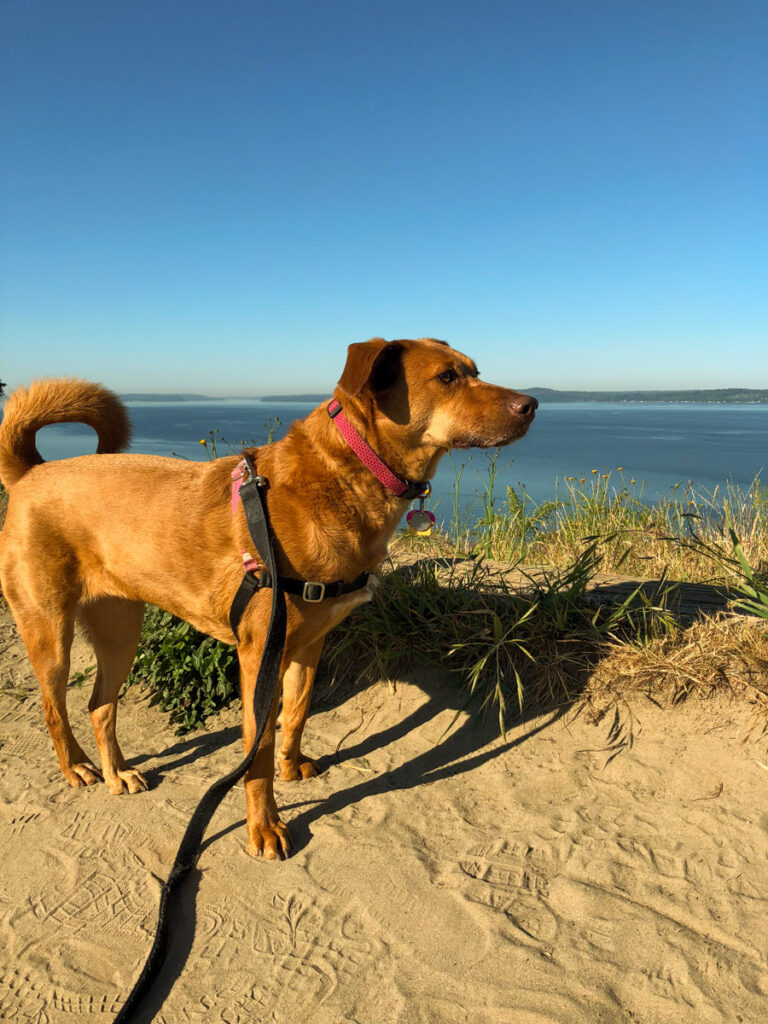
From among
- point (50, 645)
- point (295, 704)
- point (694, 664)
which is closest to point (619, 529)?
point (694, 664)

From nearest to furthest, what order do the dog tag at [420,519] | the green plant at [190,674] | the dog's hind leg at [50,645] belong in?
the dog tag at [420,519]
the dog's hind leg at [50,645]
the green plant at [190,674]

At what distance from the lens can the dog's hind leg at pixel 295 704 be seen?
3475mm

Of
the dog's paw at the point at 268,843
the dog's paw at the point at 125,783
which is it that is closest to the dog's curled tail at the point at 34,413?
the dog's paw at the point at 125,783

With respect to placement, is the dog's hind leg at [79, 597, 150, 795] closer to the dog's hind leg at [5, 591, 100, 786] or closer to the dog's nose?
the dog's hind leg at [5, 591, 100, 786]

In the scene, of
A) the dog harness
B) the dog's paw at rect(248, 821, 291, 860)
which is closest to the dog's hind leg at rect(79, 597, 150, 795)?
the dog's paw at rect(248, 821, 291, 860)

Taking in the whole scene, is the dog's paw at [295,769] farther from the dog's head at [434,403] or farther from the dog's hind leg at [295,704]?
the dog's head at [434,403]

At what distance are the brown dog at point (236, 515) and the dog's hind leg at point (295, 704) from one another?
0.4 inches

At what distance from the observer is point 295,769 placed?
3.60 metres

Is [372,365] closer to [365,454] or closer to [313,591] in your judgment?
[365,454]

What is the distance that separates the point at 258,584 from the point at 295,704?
3.35ft

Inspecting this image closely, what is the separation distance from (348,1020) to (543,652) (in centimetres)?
238

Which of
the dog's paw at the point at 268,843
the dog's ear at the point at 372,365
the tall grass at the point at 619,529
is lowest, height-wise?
the dog's paw at the point at 268,843

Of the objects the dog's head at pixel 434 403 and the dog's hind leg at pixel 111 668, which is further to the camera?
the dog's hind leg at pixel 111 668

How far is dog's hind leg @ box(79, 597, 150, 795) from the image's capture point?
3533 mm
